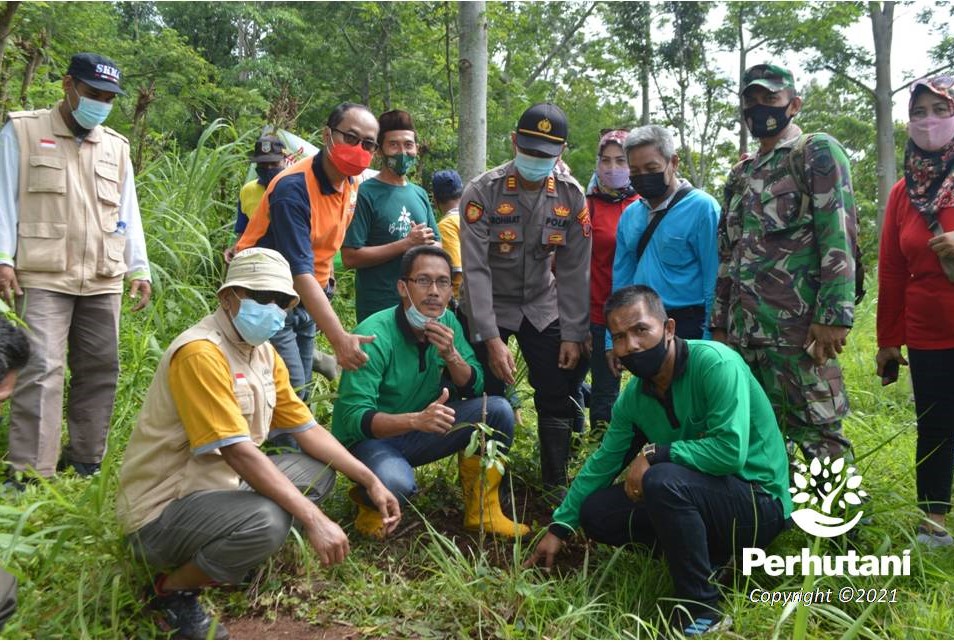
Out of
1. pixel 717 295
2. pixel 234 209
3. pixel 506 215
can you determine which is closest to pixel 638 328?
pixel 717 295

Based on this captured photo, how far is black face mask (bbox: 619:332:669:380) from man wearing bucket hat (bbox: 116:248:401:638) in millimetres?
1184

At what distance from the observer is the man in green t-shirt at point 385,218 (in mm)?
4023

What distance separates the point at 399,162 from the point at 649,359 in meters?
1.88

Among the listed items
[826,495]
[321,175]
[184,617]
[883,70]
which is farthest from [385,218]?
[883,70]

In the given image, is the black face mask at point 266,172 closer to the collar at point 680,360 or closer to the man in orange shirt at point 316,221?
the man in orange shirt at point 316,221

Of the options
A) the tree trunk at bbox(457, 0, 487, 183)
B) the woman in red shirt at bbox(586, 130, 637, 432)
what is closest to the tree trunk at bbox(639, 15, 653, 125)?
the tree trunk at bbox(457, 0, 487, 183)

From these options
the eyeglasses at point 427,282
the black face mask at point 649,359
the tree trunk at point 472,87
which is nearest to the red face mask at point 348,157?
the eyeglasses at point 427,282

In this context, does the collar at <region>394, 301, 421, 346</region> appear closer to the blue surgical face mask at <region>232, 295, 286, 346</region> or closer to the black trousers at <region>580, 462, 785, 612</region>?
the blue surgical face mask at <region>232, 295, 286, 346</region>

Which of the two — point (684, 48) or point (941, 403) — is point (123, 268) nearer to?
point (941, 403)

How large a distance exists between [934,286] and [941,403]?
0.47m

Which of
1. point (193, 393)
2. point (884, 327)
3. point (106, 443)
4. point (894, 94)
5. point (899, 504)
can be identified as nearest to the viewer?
point (193, 393)

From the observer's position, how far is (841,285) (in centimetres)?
294

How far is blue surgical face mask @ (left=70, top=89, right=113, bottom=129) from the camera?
3.55 metres

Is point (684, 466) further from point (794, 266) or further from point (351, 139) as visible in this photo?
point (351, 139)
